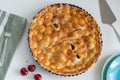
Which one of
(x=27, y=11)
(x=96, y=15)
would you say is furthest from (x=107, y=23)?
(x=27, y=11)

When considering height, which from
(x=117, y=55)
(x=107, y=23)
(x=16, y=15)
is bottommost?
(x=117, y=55)

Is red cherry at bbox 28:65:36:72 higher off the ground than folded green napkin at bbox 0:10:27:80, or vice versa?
folded green napkin at bbox 0:10:27:80

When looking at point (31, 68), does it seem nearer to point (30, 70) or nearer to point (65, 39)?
point (30, 70)

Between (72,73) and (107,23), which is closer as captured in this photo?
(72,73)

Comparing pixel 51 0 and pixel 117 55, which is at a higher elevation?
pixel 51 0

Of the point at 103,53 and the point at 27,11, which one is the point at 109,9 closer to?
the point at 103,53

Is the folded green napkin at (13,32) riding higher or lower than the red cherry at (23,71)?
higher

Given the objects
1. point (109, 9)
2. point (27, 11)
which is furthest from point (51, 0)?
point (109, 9)
